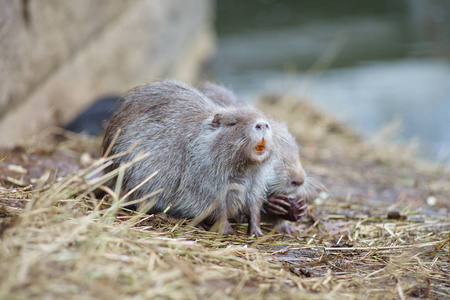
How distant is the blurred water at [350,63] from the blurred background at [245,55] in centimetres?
3

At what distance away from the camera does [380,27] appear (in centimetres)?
1298

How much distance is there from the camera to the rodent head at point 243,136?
2389 millimetres

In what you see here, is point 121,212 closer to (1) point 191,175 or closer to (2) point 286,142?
(1) point 191,175

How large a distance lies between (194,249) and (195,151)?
0.71 m

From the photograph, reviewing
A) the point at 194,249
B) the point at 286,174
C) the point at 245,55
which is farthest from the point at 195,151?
the point at 245,55

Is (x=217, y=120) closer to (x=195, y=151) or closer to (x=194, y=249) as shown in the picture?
(x=195, y=151)

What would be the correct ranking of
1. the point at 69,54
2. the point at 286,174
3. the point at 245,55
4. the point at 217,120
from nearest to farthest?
the point at 217,120 < the point at 286,174 < the point at 69,54 < the point at 245,55

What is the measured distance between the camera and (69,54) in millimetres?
5109

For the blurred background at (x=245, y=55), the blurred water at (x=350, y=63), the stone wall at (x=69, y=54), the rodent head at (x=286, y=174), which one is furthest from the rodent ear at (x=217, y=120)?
the blurred water at (x=350, y=63)

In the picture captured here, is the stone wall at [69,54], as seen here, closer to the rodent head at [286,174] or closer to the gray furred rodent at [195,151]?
the gray furred rodent at [195,151]

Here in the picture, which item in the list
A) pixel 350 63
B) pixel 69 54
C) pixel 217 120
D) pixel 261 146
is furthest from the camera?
pixel 350 63

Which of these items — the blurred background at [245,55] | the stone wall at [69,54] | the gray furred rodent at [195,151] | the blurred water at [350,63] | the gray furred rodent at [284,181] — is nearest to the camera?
the gray furred rodent at [195,151]

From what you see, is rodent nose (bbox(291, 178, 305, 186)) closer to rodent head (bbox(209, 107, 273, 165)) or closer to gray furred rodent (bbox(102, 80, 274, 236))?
gray furred rodent (bbox(102, 80, 274, 236))

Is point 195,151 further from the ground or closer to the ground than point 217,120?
closer to the ground
